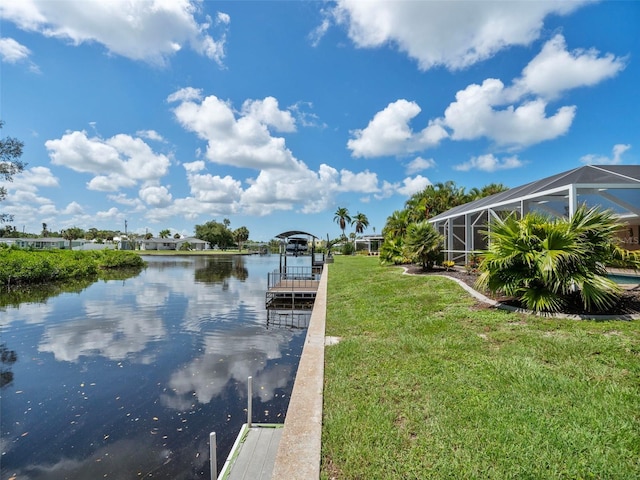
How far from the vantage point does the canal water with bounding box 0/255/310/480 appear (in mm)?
4520

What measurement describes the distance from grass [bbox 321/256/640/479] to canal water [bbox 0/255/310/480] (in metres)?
2.15

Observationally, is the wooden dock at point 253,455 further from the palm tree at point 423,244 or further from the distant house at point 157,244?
the distant house at point 157,244

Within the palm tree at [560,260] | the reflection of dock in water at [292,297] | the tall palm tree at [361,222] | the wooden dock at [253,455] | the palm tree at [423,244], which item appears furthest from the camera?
the tall palm tree at [361,222]

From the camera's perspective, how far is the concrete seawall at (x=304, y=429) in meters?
2.65

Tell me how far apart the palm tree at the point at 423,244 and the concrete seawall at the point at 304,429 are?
1078 centimetres

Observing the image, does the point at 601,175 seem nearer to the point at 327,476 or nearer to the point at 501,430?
the point at 501,430

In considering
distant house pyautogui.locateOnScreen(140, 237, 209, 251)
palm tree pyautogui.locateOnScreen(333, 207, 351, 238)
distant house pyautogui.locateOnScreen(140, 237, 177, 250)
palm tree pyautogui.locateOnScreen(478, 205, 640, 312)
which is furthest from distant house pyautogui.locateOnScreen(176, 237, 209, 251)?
palm tree pyautogui.locateOnScreen(478, 205, 640, 312)

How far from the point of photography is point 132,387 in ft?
21.8

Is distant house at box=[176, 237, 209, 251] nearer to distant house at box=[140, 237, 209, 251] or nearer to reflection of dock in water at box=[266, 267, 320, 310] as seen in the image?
distant house at box=[140, 237, 209, 251]

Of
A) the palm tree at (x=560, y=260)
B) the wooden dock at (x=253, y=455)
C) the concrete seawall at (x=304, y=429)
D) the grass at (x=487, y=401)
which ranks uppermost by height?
the palm tree at (x=560, y=260)

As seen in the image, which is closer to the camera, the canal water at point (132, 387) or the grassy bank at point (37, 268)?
the canal water at point (132, 387)

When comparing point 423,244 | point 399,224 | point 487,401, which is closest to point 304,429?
→ point 487,401

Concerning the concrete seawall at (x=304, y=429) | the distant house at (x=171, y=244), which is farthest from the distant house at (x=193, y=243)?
the concrete seawall at (x=304, y=429)

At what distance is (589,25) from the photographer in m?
11.0
